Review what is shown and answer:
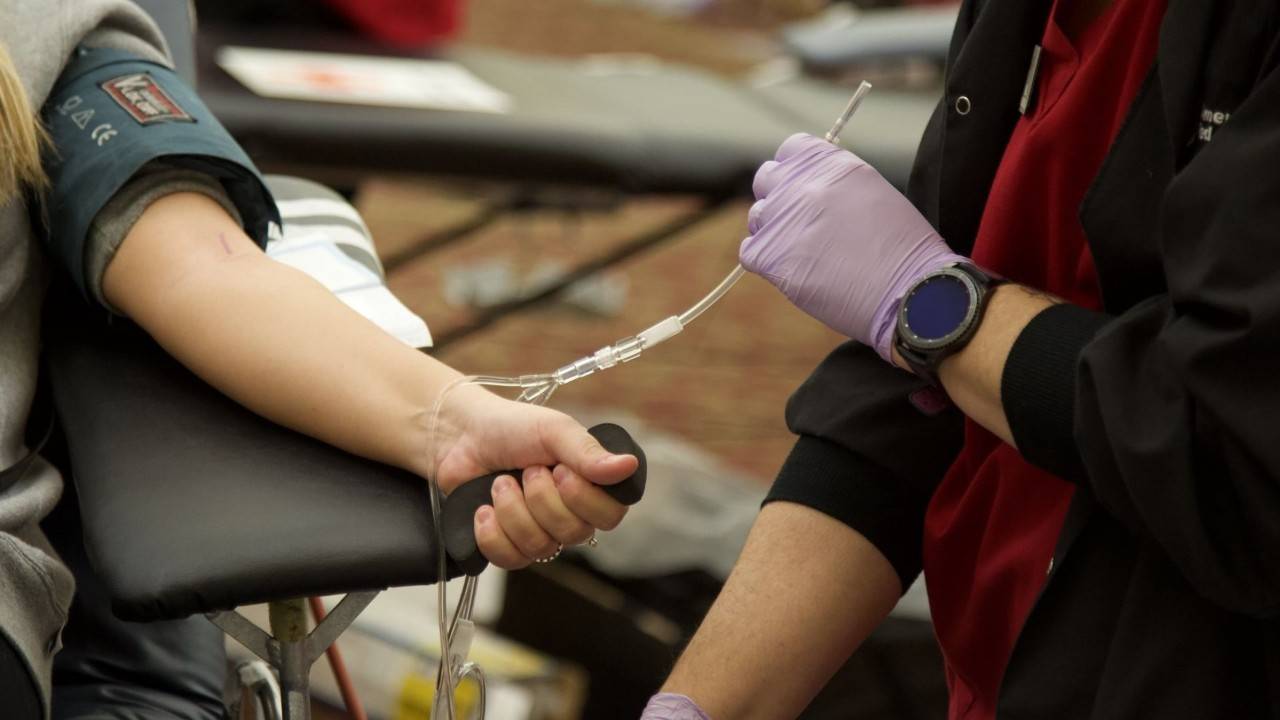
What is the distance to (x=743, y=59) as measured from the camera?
630 centimetres

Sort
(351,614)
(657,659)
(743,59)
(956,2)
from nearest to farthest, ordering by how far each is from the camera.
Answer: (351,614) < (657,659) < (956,2) < (743,59)

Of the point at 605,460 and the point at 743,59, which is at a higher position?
the point at 605,460

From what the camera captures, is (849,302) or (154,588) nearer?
(154,588)

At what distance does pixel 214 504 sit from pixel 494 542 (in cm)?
16

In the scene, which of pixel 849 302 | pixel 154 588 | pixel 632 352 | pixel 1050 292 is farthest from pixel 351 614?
pixel 1050 292

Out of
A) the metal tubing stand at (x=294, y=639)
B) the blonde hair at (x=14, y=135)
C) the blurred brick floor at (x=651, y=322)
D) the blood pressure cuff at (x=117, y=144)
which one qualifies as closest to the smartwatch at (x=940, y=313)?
the metal tubing stand at (x=294, y=639)

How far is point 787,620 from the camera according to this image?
3.47 ft

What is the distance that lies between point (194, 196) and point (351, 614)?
323mm

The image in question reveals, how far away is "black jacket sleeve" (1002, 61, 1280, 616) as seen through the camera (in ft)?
2.40

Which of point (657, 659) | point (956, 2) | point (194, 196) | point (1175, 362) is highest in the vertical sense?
point (1175, 362)

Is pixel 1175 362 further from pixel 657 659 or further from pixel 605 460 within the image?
pixel 657 659

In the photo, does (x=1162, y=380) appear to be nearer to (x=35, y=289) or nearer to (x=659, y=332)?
(x=659, y=332)

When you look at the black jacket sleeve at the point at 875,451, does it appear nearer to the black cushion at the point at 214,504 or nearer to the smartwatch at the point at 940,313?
the smartwatch at the point at 940,313

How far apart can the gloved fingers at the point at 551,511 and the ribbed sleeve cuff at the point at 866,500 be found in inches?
9.9
